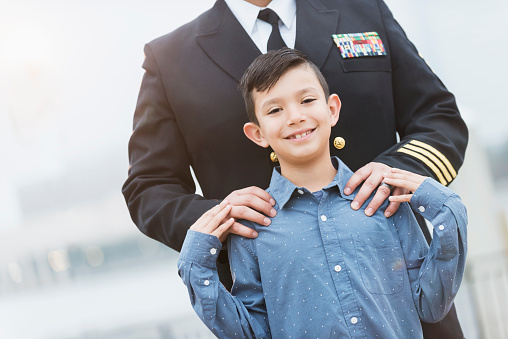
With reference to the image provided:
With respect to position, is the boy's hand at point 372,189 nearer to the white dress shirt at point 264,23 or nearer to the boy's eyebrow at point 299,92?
the boy's eyebrow at point 299,92

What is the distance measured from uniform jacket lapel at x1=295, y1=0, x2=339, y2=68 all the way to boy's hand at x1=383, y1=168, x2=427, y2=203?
349 millimetres

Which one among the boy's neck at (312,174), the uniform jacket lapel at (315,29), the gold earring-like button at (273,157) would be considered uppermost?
the uniform jacket lapel at (315,29)

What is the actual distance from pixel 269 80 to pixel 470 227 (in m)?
3.16

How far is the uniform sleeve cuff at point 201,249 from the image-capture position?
1.23 metres

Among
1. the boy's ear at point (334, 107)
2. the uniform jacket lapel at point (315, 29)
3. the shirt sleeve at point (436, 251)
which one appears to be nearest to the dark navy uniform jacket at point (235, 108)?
A: the uniform jacket lapel at point (315, 29)

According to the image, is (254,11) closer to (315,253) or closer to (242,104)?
(242,104)

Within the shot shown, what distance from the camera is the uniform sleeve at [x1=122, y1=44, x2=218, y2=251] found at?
55.2 inches

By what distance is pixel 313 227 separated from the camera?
1.26 meters

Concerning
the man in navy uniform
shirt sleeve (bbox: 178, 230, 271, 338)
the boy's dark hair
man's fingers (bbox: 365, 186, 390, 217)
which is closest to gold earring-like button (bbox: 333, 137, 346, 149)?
the man in navy uniform

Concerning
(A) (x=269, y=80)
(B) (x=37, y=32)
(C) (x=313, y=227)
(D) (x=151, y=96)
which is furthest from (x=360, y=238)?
(B) (x=37, y=32)

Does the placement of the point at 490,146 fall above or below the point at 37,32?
below

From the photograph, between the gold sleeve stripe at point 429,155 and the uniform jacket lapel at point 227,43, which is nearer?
the gold sleeve stripe at point 429,155

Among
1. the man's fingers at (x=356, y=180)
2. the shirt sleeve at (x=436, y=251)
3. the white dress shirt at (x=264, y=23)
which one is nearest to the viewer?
the shirt sleeve at (x=436, y=251)

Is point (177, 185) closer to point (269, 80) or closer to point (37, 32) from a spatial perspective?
point (269, 80)
